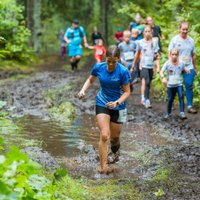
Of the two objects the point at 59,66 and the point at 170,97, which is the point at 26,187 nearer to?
the point at 170,97

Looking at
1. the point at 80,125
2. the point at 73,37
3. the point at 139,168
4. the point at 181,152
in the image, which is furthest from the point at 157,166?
the point at 73,37

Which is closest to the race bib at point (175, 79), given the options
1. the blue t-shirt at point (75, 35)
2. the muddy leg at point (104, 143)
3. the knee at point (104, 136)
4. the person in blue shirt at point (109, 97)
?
the person in blue shirt at point (109, 97)

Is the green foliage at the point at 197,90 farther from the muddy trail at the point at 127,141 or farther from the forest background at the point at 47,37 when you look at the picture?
the muddy trail at the point at 127,141

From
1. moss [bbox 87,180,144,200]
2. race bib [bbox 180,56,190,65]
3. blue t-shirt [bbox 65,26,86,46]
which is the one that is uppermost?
blue t-shirt [bbox 65,26,86,46]

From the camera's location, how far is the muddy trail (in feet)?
25.9

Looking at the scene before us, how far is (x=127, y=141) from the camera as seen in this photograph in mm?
10742

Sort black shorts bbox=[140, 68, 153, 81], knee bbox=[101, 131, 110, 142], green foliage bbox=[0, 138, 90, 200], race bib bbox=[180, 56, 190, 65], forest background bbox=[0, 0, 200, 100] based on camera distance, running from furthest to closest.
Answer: forest background bbox=[0, 0, 200, 100]
black shorts bbox=[140, 68, 153, 81]
race bib bbox=[180, 56, 190, 65]
knee bbox=[101, 131, 110, 142]
green foliage bbox=[0, 138, 90, 200]

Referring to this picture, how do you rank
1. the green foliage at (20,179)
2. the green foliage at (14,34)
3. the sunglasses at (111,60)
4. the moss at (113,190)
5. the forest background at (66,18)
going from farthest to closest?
Result: the green foliage at (14,34), the forest background at (66,18), the sunglasses at (111,60), the moss at (113,190), the green foliage at (20,179)

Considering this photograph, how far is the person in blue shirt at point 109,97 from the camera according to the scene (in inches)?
316

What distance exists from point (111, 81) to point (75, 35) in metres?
15.4

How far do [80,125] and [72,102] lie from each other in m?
2.90

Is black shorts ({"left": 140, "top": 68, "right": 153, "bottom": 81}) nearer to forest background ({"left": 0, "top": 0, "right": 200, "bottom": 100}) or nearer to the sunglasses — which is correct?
forest background ({"left": 0, "top": 0, "right": 200, "bottom": 100})

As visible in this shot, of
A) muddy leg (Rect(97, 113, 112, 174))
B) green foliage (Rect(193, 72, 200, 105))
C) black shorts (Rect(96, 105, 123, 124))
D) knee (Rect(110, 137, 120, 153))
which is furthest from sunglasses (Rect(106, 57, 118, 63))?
green foliage (Rect(193, 72, 200, 105))

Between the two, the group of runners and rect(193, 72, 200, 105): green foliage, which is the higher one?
the group of runners
